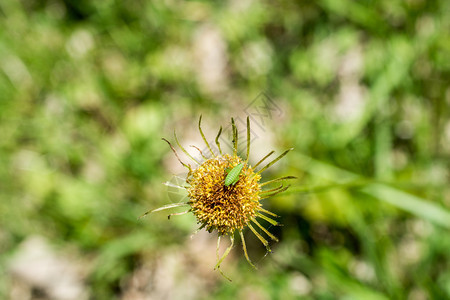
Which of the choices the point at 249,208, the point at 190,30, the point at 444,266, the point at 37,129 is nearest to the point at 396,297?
the point at 444,266

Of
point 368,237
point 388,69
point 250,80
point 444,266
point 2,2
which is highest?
point 2,2

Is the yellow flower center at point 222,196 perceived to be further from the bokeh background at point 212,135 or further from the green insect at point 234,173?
the bokeh background at point 212,135

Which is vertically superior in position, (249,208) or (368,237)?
(249,208)

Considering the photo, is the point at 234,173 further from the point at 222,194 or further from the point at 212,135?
the point at 212,135

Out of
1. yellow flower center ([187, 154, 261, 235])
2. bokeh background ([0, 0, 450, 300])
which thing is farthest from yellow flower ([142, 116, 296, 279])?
bokeh background ([0, 0, 450, 300])

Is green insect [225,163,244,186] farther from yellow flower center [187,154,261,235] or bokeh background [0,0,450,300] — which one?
bokeh background [0,0,450,300]

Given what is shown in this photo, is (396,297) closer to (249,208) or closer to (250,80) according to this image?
(249,208)

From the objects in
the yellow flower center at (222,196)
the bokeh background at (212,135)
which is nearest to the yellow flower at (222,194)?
the yellow flower center at (222,196)

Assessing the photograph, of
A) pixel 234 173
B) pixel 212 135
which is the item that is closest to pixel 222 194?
pixel 234 173
